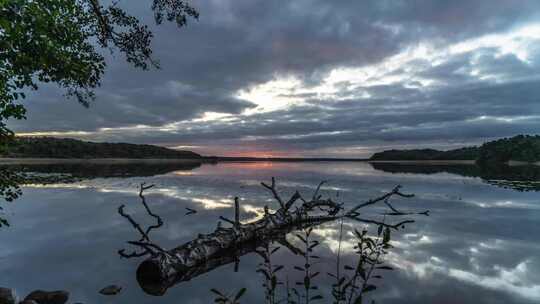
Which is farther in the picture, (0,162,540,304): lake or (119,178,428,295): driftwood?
(119,178,428,295): driftwood

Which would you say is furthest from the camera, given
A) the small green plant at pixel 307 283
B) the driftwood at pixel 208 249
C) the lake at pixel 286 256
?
the driftwood at pixel 208 249

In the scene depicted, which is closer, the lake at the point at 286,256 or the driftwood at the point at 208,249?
the lake at the point at 286,256

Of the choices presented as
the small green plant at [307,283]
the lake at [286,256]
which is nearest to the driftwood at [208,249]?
the lake at [286,256]

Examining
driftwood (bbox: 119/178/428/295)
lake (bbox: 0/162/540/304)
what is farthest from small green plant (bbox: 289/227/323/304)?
driftwood (bbox: 119/178/428/295)

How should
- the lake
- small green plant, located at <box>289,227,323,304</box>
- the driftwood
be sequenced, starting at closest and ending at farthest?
small green plant, located at <box>289,227,323,304</box>
the lake
the driftwood

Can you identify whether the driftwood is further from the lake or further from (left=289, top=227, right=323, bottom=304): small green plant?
(left=289, top=227, right=323, bottom=304): small green plant

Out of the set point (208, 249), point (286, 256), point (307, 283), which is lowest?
point (286, 256)

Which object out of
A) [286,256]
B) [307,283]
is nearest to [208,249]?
[286,256]

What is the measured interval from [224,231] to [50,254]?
590 centimetres

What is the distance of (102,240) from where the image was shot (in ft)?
40.8

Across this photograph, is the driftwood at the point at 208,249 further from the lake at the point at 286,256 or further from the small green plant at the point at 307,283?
the small green plant at the point at 307,283

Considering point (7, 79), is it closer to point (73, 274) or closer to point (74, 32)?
point (74, 32)

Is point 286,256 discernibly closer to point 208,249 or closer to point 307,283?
point 208,249

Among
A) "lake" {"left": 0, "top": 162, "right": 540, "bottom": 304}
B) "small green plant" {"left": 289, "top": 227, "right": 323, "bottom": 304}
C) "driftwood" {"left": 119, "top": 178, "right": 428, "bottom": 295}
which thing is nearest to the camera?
"small green plant" {"left": 289, "top": 227, "right": 323, "bottom": 304}
